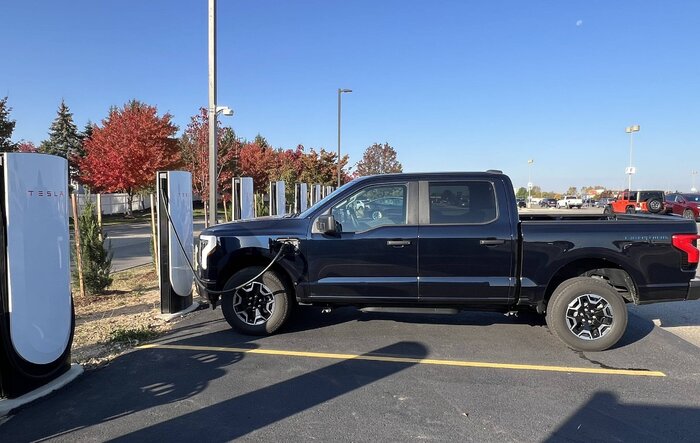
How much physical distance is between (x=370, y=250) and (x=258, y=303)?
1.54 meters

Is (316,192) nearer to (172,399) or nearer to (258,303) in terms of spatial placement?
(258,303)

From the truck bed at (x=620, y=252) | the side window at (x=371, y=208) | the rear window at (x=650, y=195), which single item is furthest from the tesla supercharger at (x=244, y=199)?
the rear window at (x=650, y=195)

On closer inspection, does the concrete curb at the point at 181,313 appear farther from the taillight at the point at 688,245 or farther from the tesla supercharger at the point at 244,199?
the taillight at the point at 688,245

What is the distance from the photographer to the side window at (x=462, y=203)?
17.8ft

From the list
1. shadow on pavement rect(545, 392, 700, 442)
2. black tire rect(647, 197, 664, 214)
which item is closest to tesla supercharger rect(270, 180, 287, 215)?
shadow on pavement rect(545, 392, 700, 442)

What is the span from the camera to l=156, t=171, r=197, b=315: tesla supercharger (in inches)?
261

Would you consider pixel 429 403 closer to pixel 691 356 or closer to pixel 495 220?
pixel 495 220

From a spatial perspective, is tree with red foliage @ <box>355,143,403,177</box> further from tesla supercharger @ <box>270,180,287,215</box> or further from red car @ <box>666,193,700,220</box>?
tesla supercharger @ <box>270,180,287,215</box>

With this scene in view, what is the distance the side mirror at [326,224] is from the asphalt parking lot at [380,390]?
4.35 ft

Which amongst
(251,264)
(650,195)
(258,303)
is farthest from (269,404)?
(650,195)

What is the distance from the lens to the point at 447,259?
5.32 meters

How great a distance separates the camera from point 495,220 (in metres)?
5.35

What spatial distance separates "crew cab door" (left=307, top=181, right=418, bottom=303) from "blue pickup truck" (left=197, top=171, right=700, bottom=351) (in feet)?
0.04

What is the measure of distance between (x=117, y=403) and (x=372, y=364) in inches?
92.3
